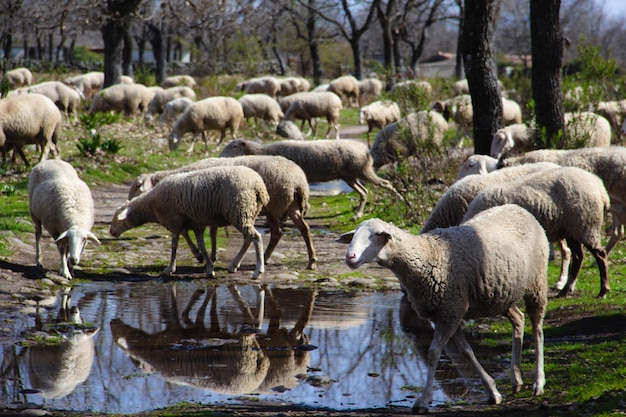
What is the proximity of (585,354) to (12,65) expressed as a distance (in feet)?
155

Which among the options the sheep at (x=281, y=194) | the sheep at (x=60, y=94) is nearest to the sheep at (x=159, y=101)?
the sheep at (x=60, y=94)

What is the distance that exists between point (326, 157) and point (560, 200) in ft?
21.4

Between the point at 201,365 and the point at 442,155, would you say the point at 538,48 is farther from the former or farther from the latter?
the point at 201,365

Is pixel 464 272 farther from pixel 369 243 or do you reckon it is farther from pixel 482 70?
pixel 482 70

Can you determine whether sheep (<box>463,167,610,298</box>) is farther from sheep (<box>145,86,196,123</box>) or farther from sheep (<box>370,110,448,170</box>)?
A: sheep (<box>145,86,196,123</box>)

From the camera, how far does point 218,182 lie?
10117 millimetres

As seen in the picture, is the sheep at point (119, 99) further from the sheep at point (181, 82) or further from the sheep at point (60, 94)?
the sheep at point (181, 82)

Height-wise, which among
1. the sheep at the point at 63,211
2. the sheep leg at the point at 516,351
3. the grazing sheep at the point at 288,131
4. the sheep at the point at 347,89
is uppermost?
the sheep at the point at 347,89

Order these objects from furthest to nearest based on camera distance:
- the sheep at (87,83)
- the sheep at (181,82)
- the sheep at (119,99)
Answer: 1. the sheep at (181,82)
2. the sheep at (87,83)
3. the sheep at (119,99)

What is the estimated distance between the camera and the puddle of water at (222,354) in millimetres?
5656

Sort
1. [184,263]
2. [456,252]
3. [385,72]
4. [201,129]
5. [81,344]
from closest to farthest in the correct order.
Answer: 1. [456,252]
2. [81,344]
3. [184,263]
4. [385,72]
5. [201,129]

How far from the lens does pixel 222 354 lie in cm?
669

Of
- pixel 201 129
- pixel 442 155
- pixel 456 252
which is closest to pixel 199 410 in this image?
pixel 456 252

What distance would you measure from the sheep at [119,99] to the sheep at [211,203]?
1898cm
